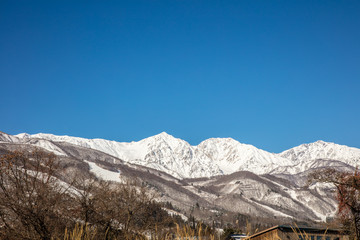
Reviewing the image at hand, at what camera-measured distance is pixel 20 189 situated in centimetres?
1176

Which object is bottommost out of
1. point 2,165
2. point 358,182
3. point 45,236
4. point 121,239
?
point 45,236

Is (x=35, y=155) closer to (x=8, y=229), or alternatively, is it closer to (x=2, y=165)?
(x=2, y=165)

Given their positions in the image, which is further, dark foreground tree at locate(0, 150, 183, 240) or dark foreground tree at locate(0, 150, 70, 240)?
dark foreground tree at locate(0, 150, 183, 240)

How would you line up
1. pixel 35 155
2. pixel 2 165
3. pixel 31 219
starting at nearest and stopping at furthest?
pixel 31 219 → pixel 2 165 → pixel 35 155

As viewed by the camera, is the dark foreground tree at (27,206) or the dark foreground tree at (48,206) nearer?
the dark foreground tree at (27,206)

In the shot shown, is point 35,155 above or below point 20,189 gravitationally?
above

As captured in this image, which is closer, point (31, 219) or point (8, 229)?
point (31, 219)

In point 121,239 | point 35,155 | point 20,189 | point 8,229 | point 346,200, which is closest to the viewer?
point 8,229

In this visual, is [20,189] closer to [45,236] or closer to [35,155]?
[45,236]

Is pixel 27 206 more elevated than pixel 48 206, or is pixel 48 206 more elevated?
pixel 48 206

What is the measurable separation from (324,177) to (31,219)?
1220cm

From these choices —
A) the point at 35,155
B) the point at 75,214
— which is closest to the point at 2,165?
the point at 35,155

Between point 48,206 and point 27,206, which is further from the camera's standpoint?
point 48,206

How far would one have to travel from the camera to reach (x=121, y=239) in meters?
18.9
